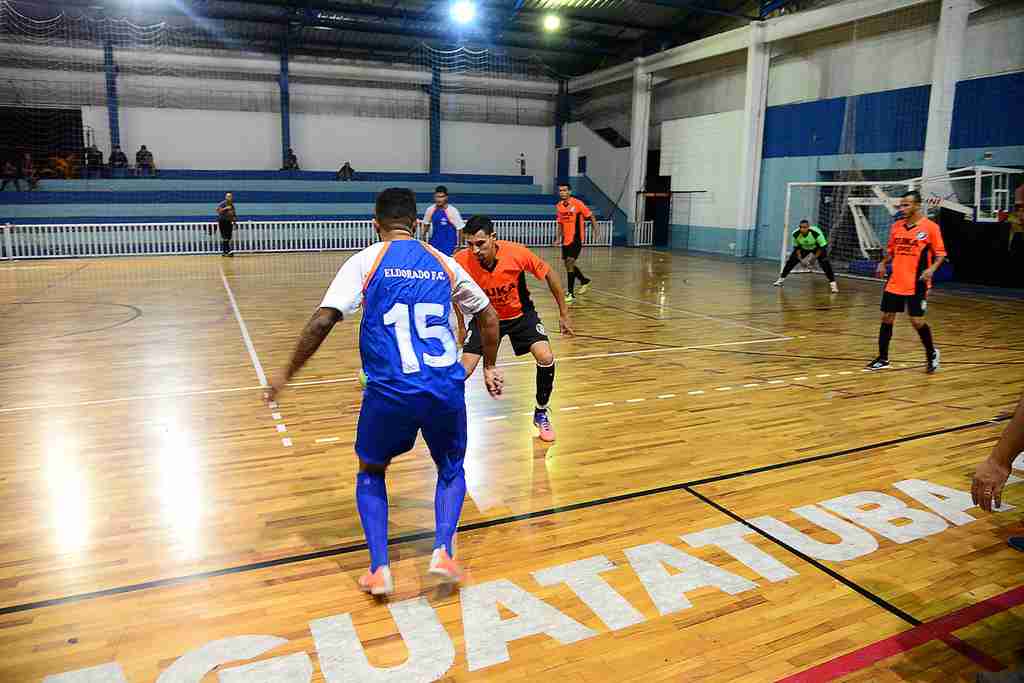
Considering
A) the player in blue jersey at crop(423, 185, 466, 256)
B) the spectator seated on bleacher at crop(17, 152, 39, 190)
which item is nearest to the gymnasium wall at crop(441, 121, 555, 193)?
the spectator seated on bleacher at crop(17, 152, 39, 190)

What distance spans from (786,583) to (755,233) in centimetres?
2106

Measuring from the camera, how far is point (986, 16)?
631 inches

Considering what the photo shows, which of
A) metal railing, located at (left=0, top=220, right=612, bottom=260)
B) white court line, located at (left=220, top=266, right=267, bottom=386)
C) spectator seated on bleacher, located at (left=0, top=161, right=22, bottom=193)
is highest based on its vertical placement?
spectator seated on bleacher, located at (left=0, top=161, right=22, bottom=193)

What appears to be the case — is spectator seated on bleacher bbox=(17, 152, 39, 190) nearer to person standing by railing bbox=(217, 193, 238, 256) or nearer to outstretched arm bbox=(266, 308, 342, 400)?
person standing by railing bbox=(217, 193, 238, 256)

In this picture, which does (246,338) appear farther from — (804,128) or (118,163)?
(118,163)

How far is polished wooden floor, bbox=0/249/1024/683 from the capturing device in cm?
288

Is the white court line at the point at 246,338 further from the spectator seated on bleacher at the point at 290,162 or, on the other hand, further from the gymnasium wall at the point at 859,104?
the gymnasium wall at the point at 859,104

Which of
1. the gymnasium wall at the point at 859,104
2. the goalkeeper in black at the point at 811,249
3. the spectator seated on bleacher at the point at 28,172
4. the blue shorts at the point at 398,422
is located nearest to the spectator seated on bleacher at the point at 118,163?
the spectator seated on bleacher at the point at 28,172

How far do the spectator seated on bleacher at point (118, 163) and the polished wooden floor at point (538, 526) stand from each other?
65.0 feet

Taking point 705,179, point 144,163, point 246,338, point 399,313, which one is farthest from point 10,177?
point 399,313

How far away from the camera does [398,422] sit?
122 inches

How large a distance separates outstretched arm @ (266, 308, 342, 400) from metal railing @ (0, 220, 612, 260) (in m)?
17.0

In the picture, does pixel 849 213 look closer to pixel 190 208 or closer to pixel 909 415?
pixel 909 415

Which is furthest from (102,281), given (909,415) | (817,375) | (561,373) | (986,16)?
(986,16)
